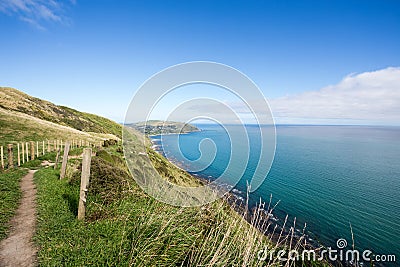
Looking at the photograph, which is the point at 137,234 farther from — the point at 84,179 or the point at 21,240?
the point at 21,240

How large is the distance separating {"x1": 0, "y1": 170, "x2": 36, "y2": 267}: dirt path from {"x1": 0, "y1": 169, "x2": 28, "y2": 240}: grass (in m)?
0.17

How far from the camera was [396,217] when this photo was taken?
27.0m

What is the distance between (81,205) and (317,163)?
216ft

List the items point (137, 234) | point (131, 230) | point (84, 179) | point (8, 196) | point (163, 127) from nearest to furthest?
1. point (137, 234)
2. point (131, 230)
3. point (84, 179)
4. point (8, 196)
5. point (163, 127)

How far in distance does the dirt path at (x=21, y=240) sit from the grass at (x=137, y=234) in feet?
0.61

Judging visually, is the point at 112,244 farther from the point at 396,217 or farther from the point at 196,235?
the point at 396,217

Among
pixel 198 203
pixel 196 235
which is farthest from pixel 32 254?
pixel 198 203

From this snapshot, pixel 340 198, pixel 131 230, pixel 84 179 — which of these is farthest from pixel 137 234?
pixel 340 198

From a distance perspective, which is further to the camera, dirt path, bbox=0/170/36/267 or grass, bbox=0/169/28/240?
grass, bbox=0/169/28/240

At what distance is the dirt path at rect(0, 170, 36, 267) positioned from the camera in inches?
177

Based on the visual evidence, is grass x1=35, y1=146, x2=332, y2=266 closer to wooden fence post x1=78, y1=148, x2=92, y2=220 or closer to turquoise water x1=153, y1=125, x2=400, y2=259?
wooden fence post x1=78, y1=148, x2=92, y2=220

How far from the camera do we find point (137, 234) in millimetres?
4832

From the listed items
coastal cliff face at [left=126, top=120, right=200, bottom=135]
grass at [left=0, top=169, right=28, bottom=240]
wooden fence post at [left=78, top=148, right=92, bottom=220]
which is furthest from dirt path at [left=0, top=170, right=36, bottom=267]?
coastal cliff face at [left=126, top=120, right=200, bottom=135]

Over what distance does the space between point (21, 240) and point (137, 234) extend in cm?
304
